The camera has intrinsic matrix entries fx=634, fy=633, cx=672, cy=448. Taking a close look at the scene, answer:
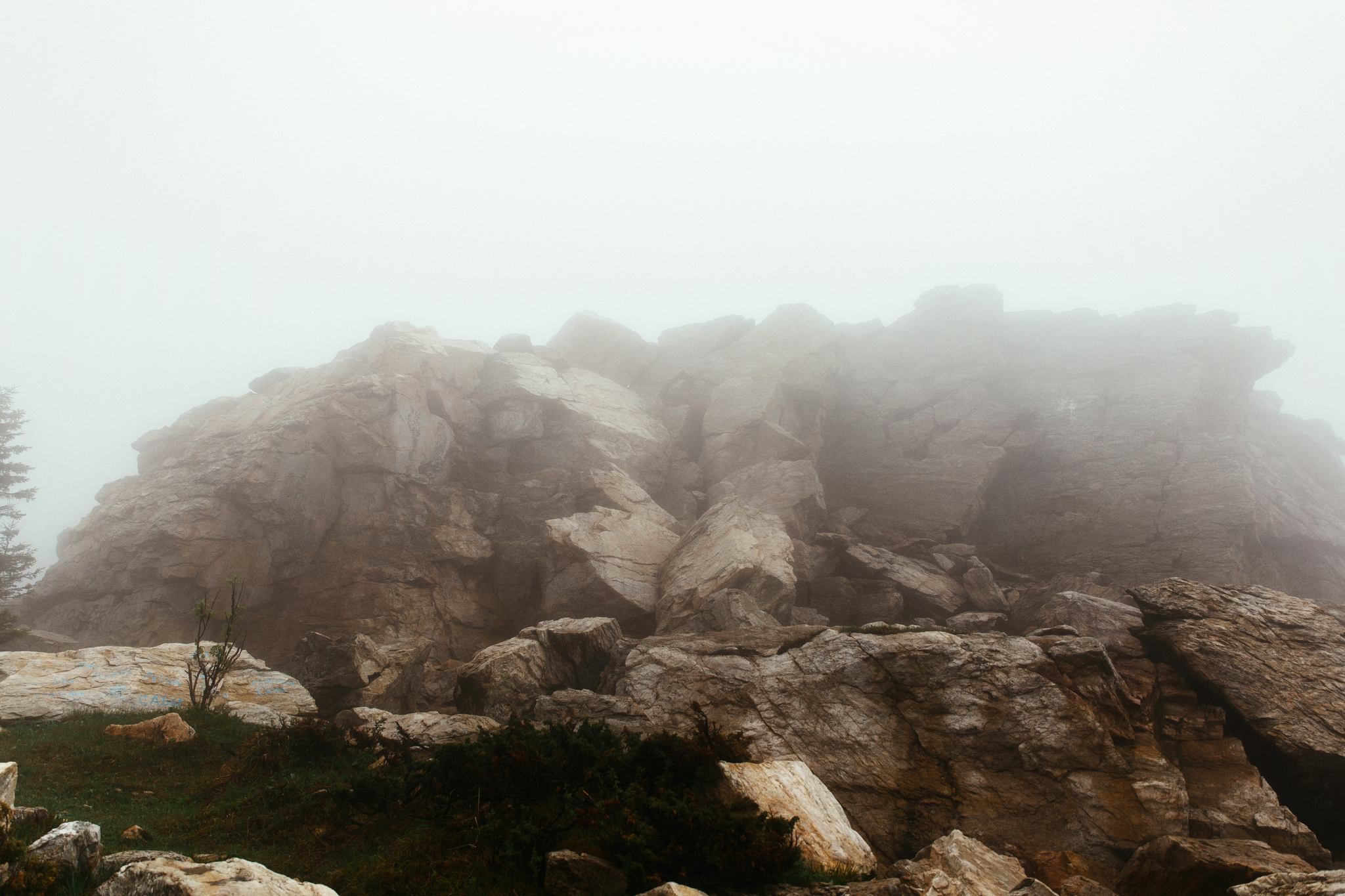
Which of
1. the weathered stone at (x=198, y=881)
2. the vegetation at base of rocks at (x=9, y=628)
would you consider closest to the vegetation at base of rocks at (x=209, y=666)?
the vegetation at base of rocks at (x=9, y=628)

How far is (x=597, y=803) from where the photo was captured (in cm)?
1106

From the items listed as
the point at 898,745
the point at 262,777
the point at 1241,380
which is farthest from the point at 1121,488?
the point at 262,777

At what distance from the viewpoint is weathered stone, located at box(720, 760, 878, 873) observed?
11766 mm

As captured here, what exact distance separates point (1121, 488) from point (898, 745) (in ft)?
98.4

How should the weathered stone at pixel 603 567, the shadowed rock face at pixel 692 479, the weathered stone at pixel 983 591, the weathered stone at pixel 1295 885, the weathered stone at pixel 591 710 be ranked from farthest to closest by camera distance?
1. the shadowed rock face at pixel 692 479
2. the weathered stone at pixel 983 591
3. the weathered stone at pixel 603 567
4. the weathered stone at pixel 591 710
5. the weathered stone at pixel 1295 885

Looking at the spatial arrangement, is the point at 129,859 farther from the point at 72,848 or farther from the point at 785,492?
the point at 785,492

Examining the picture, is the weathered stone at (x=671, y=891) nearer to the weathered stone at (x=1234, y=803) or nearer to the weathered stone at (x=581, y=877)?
the weathered stone at (x=581, y=877)

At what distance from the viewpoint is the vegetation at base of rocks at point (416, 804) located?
9.45 meters

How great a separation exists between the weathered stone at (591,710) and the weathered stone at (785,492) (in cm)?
1670

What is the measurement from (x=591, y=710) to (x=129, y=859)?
1159 centimetres

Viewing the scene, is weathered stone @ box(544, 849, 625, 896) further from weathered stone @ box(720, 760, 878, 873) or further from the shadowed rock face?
the shadowed rock face

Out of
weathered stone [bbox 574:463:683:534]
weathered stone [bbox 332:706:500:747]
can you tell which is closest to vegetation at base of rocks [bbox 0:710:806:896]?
weathered stone [bbox 332:706:500:747]

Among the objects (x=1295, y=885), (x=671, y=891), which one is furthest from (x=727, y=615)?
(x=1295, y=885)

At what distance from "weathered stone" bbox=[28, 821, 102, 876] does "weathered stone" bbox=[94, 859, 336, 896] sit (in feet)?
2.26
